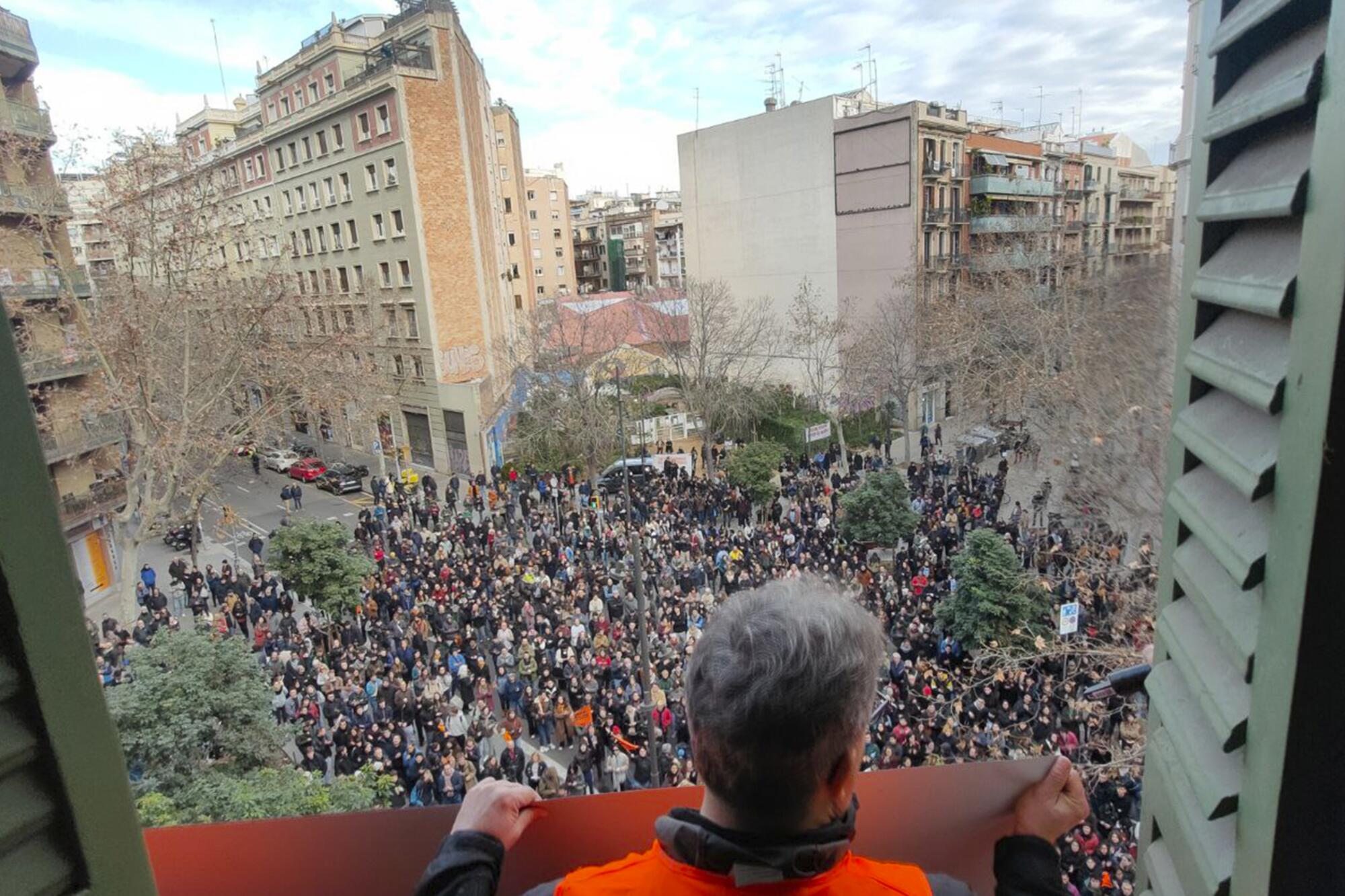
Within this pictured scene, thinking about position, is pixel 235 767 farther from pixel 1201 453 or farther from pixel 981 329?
pixel 981 329

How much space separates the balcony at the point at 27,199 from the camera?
11039mm

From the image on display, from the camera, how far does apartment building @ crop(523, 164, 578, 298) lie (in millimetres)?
51438

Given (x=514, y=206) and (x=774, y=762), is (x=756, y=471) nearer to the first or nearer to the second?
(x=774, y=762)

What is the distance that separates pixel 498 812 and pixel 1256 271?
1247 mm

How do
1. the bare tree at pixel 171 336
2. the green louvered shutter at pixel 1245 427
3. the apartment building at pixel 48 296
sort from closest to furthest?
the green louvered shutter at pixel 1245 427
the apartment building at pixel 48 296
the bare tree at pixel 171 336

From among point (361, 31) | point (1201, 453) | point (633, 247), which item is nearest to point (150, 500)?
point (1201, 453)

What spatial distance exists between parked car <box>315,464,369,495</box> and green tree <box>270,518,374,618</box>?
10522mm

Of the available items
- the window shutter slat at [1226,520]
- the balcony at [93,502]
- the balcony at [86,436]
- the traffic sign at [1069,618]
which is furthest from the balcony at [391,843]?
the balcony at [93,502]

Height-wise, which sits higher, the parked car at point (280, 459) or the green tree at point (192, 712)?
the green tree at point (192, 712)

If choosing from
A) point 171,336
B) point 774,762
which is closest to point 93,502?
point 171,336

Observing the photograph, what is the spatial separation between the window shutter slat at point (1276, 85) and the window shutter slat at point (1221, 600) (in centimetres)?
50

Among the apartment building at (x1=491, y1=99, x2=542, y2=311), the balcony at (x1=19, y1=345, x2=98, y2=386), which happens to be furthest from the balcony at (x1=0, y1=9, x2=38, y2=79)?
the apartment building at (x1=491, y1=99, x2=542, y2=311)

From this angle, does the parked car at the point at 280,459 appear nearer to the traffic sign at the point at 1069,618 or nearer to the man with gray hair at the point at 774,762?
the traffic sign at the point at 1069,618

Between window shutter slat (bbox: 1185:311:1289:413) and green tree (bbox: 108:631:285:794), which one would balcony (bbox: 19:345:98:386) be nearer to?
green tree (bbox: 108:631:285:794)
